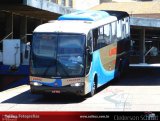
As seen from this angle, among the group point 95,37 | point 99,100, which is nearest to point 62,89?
point 99,100

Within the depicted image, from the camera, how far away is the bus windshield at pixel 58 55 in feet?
55.7

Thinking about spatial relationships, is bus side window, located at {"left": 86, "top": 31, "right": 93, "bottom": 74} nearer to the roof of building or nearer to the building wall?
the building wall

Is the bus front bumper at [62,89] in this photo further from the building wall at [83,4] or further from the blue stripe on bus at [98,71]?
the building wall at [83,4]

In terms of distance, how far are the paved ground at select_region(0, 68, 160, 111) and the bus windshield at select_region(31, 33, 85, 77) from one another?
1.16m

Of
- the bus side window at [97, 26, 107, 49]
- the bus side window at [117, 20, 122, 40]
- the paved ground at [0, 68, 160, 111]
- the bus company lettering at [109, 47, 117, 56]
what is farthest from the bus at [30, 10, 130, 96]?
the bus side window at [117, 20, 122, 40]

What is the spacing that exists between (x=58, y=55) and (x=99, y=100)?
224 cm

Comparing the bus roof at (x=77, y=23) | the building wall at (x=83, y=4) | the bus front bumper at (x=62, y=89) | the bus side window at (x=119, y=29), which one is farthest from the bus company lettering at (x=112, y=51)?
the building wall at (x=83, y=4)

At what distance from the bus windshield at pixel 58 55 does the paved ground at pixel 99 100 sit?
1.16 metres

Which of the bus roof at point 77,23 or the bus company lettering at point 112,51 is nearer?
the bus roof at point 77,23

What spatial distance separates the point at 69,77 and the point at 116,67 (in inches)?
276

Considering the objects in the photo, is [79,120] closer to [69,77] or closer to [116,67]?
[69,77]

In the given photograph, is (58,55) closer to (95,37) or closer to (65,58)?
(65,58)

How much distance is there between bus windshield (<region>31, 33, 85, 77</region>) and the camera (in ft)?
55.7

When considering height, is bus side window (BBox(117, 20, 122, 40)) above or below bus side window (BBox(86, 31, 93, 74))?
above
